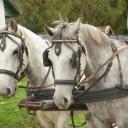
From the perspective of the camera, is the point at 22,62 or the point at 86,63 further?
the point at 22,62

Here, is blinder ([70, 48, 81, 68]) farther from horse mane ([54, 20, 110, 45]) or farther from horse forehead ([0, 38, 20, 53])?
horse forehead ([0, 38, 20, 53])

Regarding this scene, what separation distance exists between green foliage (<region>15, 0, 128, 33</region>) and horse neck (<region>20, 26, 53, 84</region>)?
26.0 metres

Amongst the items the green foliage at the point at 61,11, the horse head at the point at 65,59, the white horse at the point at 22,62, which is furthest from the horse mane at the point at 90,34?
the green foliage at the point at 61,11

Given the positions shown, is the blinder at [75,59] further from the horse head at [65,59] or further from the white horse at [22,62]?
the white horse at [22,62]

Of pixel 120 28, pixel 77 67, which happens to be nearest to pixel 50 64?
pixel 77 67

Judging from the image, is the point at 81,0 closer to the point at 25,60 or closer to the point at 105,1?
the point at 105,1

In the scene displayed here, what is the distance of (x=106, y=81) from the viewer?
5316 mm

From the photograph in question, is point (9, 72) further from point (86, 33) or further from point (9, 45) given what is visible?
point (86, 33)

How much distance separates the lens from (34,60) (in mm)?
6301

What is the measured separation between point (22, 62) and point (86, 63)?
40.0 inches

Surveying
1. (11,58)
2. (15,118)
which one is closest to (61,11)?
(15,118)

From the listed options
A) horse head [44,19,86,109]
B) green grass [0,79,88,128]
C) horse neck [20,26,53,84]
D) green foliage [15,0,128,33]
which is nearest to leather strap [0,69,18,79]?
horse neck [20,26,53,84]

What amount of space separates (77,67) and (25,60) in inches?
49.3

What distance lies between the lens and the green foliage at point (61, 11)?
1310 inches
